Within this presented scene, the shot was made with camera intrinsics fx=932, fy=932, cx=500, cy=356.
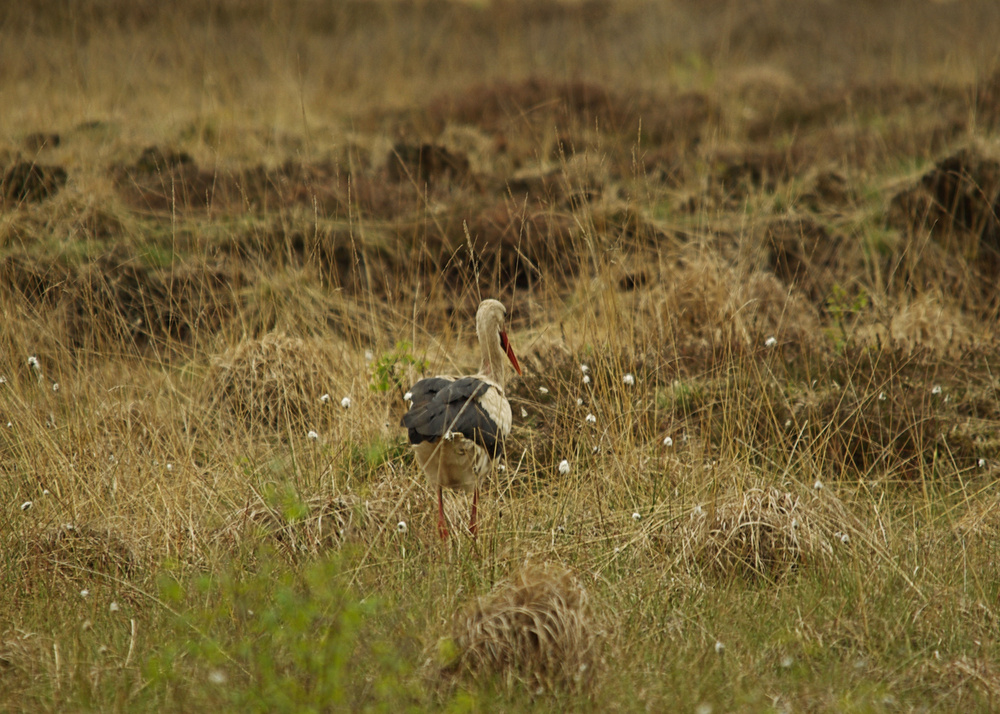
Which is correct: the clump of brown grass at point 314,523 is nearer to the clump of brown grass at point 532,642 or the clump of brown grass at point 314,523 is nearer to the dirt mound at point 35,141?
the clump of brown grass at point 532,642

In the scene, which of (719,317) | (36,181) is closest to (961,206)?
(719,317)

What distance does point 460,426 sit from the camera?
4.08 metres

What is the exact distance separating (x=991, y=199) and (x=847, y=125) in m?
3.63

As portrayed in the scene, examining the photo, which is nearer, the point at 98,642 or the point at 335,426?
the point at 98,642

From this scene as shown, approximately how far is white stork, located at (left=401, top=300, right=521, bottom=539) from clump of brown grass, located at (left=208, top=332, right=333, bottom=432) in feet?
3.90

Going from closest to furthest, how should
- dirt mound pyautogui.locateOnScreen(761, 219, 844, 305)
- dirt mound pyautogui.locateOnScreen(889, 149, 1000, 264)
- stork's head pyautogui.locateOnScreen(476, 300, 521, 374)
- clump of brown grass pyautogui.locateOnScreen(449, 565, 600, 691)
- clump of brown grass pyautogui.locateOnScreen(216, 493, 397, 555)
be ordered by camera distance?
clump of brown grass pyautogui.locateOnScreen(449, 565, 600, 691), clump of brown grass pyautogui.locateOnScreen(216, 493, 397, 555), stork's head pyautogui.locateOnScreen(476, 300, 521, 374), dirt mound pyautogui.locateOnScreen(761, 219, 844, 305), dirt mound pyautogui.locateOnScreen(889, 149, 1000, 264)

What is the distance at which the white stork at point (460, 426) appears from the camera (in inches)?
161

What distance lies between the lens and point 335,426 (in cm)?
485

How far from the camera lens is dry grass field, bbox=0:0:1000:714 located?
321 cm

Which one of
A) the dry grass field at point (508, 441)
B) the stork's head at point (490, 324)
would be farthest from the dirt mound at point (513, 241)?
the stork's head at point (490, 324)

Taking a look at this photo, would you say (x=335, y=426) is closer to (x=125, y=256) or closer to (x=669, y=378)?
(x=669, y=378)

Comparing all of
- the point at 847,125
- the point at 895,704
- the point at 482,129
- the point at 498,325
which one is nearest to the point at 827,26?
the point at 847,125

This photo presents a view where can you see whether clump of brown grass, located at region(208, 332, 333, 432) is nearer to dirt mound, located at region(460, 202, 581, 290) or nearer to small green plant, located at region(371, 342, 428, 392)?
small green plant, located at region(371, 342, 428, 392)

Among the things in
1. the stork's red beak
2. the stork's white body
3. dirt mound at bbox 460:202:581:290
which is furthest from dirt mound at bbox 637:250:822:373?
the stork's white body
